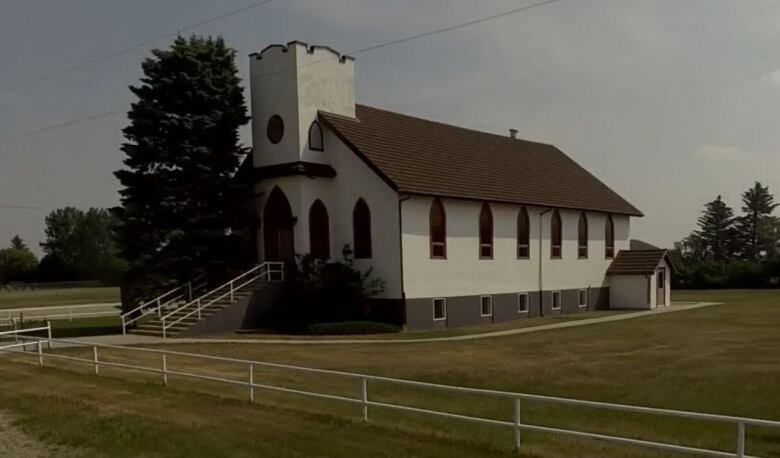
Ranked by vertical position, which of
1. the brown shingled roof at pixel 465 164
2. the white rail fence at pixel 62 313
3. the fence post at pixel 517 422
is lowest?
the white rail fence at pixel 62 313

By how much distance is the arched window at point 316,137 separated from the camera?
3331 cm

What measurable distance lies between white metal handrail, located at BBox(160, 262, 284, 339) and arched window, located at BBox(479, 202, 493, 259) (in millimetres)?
10018

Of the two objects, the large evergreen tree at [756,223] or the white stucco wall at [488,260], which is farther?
the large evergreen tree at [756,223]

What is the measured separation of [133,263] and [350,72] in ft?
44.8

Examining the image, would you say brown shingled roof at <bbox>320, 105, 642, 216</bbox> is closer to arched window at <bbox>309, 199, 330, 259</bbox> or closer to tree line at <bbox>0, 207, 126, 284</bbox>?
arched window at <bbox>309, 199, 330, 259</bbox>

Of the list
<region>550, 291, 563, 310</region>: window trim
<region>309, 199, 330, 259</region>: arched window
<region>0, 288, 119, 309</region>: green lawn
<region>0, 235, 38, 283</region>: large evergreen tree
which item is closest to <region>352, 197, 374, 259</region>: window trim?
<region>309, 199, 330, 259</region>: arched window

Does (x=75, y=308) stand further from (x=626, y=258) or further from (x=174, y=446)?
(x=174, y=446)

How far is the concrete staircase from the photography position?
1129 inches

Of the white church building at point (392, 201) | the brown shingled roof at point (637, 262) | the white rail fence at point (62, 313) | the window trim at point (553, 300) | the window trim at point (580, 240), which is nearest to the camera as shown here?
the white church building at point (392, 201)

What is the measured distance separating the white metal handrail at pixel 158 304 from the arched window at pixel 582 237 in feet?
75.0

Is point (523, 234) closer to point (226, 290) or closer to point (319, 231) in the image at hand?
Answer: point (319, 231)

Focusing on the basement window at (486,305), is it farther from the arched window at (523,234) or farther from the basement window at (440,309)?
the arched window at (523,234)

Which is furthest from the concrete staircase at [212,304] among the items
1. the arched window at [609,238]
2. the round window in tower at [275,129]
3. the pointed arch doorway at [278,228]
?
the arched window at [609,238]

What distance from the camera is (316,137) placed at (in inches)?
1320
